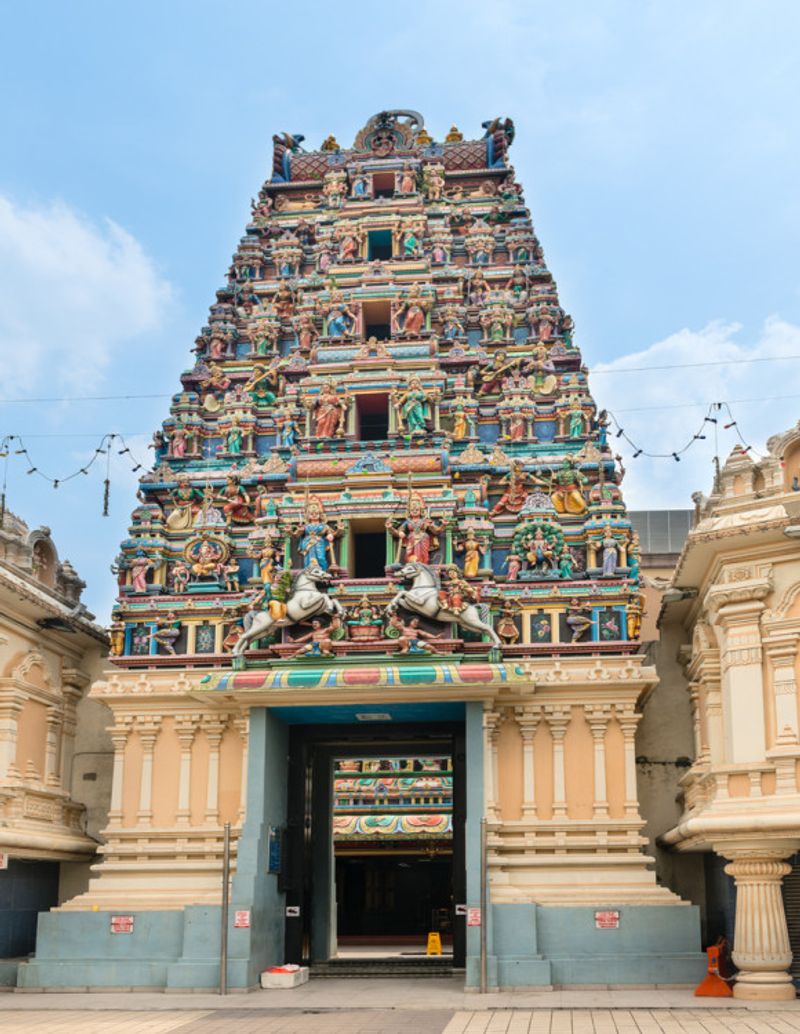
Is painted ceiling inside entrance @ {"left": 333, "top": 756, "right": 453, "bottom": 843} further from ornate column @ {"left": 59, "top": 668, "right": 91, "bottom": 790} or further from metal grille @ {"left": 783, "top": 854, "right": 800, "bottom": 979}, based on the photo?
metal grille @ {"left": 783, "top": 854, "right": 800, "bottom": 979}

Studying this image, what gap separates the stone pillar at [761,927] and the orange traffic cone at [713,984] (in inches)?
11.2

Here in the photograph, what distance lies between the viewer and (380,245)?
31484 mm

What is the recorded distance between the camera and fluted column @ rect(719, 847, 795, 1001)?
18984 mm

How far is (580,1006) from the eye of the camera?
18.8 metres

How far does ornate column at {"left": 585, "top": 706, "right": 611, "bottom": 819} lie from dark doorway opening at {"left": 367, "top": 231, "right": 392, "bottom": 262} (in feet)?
42.3

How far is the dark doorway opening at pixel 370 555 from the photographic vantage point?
27.0 m

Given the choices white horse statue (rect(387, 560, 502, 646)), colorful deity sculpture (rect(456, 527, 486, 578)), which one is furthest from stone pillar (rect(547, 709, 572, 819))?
colorful deity sculpture (rect(456, 527, 486, 578))

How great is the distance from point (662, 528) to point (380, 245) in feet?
46.5

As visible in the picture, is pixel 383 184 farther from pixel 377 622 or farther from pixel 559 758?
pixel 559 758

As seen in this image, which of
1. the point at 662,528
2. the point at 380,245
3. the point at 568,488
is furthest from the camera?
the point at 662,528

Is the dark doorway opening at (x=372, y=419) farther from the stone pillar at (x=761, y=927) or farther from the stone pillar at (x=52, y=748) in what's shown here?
the stone pillar at (x=761, y=927)

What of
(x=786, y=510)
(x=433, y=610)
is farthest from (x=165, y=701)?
(x=786, y=510)

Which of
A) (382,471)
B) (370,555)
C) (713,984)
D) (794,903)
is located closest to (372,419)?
(382,471)

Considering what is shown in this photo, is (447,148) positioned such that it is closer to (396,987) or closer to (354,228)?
(354,228)
